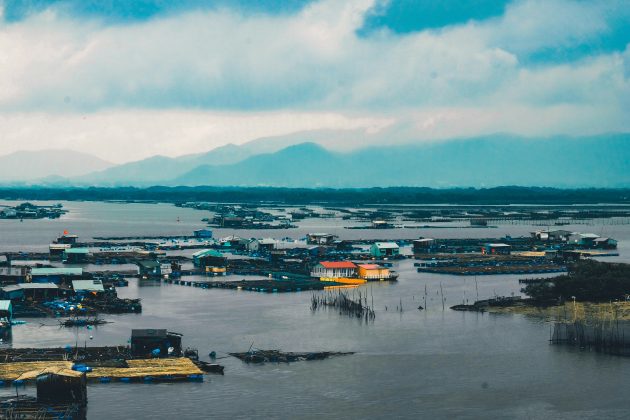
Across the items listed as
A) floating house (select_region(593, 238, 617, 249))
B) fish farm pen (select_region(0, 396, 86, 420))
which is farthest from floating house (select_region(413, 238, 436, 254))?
fish farm pen (select_region(0, 396, 86, 420))

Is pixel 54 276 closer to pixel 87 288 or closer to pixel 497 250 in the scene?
pixel 87 288

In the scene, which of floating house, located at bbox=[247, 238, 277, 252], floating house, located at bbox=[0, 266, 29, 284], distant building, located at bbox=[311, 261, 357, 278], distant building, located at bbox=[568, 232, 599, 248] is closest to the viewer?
floating house, located at bbox=[0, 266, 29, 284]

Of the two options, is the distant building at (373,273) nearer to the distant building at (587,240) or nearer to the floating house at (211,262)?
the floating house at (211,262)

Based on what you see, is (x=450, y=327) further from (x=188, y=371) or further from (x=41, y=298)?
(x=41, y=298)

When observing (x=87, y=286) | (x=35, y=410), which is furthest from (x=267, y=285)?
(x=35, y=410)

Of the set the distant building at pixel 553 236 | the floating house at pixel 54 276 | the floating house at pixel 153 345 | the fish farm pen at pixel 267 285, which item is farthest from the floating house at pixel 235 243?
the floating house at pixel 153 345

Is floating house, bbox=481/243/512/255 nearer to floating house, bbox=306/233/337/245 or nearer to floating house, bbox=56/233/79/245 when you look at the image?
floating house, bbox=306/233/337/245

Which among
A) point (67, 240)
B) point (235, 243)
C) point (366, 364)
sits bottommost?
point (366, 364)
